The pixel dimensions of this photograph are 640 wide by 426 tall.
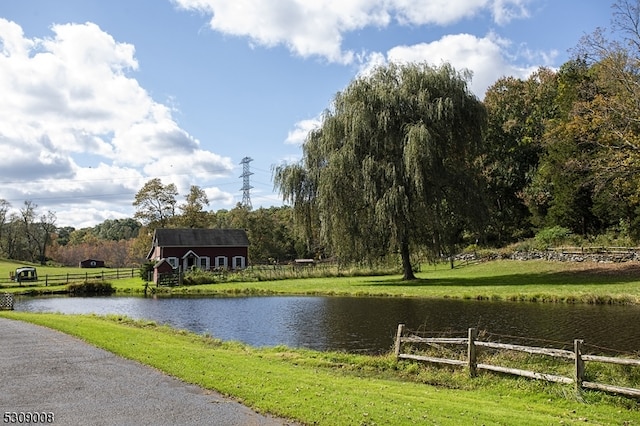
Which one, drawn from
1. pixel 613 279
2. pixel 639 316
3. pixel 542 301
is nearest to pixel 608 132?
pixel 613 279

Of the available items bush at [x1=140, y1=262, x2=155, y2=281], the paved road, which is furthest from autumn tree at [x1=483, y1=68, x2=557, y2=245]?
the paved road

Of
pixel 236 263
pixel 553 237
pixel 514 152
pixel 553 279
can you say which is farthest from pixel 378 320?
pixel 236 263

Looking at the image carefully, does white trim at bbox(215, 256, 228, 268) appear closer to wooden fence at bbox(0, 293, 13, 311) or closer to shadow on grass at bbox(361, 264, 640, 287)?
shadow on grass at bbox(361, 264, 640, 287)

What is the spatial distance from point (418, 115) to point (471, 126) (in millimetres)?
3750

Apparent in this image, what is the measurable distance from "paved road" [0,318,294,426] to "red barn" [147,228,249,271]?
48.5 m

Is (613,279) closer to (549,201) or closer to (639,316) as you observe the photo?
(639,316)

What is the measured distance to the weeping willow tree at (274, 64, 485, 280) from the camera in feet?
106

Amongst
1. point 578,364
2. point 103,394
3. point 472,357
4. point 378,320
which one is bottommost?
point 378,320

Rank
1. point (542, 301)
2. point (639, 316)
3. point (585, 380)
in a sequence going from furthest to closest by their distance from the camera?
point (542, 301) < point (639, 316) < point (585, 380)

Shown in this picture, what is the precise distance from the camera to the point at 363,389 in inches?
397

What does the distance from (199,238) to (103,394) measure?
5486 cm

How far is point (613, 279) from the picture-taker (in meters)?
29.0

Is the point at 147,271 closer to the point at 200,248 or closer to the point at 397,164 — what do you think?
the point at 200,248

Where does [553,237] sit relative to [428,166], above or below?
below
